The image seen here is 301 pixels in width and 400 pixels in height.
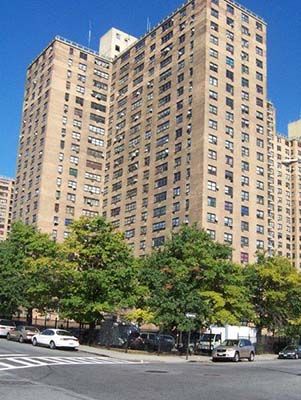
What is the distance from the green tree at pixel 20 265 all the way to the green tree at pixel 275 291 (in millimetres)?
19784

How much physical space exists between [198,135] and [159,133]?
35.2 feet

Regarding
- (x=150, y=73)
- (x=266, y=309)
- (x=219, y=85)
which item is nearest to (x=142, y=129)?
(x=150, y=73)

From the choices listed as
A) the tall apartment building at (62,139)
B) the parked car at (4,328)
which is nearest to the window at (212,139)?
the tall apartment building at (62,139)

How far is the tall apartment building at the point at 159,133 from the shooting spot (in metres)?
82.1

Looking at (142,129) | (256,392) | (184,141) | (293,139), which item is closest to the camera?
(256,392)

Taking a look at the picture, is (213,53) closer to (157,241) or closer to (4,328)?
(157,241)

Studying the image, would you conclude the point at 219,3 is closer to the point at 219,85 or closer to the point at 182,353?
the point at 219,85

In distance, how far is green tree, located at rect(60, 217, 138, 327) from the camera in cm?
3984

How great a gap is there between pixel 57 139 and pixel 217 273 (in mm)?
63154

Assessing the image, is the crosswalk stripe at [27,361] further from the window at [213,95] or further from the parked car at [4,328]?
the window at [213,95]

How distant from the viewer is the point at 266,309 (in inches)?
1997

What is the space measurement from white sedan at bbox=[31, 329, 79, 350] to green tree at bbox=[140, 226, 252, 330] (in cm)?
638

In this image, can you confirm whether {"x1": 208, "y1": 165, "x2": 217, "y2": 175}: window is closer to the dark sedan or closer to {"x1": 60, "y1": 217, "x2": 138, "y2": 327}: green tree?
the dark sedan

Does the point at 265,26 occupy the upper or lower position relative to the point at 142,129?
upper
